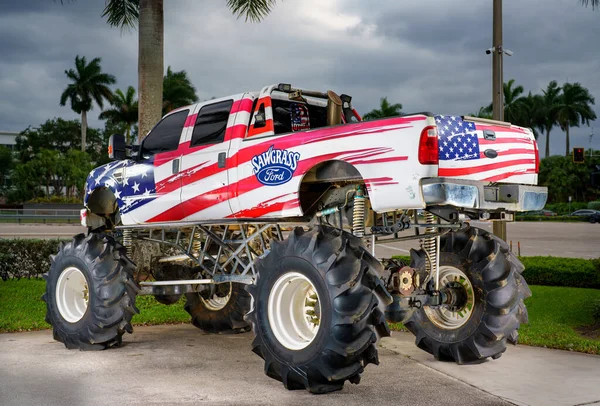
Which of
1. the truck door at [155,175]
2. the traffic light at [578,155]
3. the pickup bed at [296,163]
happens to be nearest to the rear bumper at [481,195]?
the pickup bed at [296,163]

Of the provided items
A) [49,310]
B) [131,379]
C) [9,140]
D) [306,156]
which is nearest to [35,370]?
[131,379]

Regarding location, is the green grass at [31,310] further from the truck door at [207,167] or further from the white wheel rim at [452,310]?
the white wheel rim at [452,310]

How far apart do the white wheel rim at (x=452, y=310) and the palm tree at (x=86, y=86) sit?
2896 inches

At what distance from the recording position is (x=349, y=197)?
7875 millimetres

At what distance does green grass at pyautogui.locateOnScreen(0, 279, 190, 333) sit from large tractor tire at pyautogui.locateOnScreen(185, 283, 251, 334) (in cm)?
125

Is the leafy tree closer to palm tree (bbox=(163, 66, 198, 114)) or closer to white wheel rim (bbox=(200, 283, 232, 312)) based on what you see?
palm tree (bbox=(163, 66, 198, 114))

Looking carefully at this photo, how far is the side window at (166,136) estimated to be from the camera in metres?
9.60

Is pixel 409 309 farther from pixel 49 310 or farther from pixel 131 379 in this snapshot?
pixel 49 310

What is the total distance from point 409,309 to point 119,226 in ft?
14.3

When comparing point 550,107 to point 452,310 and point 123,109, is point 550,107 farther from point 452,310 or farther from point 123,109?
point 452,310

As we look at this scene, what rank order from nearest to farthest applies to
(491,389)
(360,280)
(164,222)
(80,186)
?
(360,280)
(491,389)
(164,222)
(80,186)

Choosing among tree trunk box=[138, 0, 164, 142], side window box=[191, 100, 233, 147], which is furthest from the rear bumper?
tree trunk box=[138, 0, 164, 142]

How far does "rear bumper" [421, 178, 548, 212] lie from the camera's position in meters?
6.60

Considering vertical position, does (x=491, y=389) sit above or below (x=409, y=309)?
below
